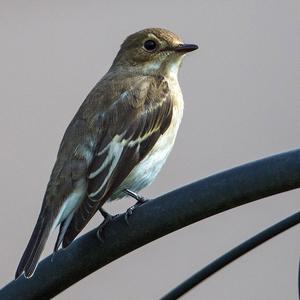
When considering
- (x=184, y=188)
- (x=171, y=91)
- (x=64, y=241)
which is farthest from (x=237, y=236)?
(x=184, y=188)

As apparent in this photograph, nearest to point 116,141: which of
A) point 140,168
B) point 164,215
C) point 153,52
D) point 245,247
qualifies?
point 140,168

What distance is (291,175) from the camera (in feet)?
11.7

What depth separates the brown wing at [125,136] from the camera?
5.00 meters

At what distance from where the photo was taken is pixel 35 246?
4.75 metres

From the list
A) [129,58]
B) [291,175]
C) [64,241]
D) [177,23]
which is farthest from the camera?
[177,23]

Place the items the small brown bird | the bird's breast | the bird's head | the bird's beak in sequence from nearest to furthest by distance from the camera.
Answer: the small brown bird
the bird's breast
the bird's beak
the bird's head

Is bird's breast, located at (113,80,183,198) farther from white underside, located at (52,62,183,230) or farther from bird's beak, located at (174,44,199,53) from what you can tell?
bird's beak, located at (174,44,199,53)

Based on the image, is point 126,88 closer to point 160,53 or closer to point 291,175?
point 160,53

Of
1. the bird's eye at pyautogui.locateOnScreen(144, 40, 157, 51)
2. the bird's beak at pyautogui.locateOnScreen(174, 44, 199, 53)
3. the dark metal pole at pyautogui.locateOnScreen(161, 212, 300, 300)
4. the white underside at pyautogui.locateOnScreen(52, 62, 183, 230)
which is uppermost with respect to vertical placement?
the bird's eye at pyautogui.locateOnScreen(144, 40, 157, 51)

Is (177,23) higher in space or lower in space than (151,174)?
higher

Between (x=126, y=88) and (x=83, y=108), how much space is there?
263 mm

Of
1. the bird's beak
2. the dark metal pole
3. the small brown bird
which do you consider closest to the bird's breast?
the small brown bird

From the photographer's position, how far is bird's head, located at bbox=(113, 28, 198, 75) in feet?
19.9

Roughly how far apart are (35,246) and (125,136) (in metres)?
0.93
